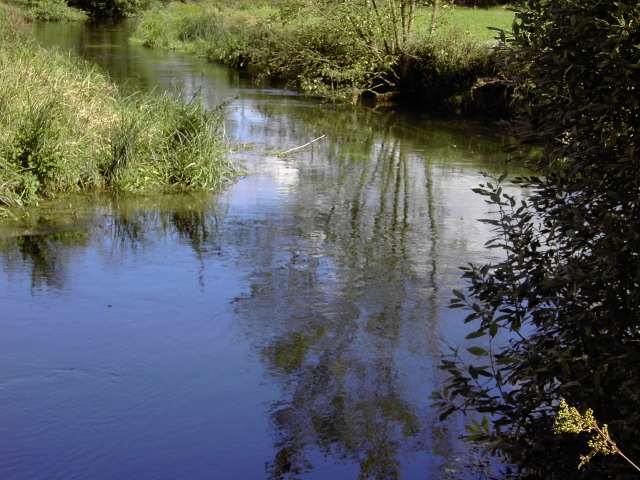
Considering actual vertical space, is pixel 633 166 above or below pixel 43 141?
above

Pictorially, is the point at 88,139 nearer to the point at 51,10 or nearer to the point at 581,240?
the point at 581,240

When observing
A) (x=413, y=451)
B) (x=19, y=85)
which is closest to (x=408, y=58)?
(x=19, y=85)

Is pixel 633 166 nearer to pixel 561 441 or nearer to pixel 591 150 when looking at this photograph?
pixel 591 150

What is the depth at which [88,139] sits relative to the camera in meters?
11.8

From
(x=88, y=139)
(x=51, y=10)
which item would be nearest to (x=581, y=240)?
(x=88, y=139)

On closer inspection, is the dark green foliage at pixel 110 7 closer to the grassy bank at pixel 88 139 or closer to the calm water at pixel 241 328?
the grassy bank at pixel 88 139

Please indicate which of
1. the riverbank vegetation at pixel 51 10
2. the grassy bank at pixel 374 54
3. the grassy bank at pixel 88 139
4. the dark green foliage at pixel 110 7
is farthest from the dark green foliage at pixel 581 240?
the dark green foliage at pixel 110 7

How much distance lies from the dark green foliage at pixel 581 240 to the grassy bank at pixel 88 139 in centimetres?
775

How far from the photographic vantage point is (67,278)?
28.6 feet

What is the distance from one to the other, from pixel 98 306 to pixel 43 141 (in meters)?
3.73

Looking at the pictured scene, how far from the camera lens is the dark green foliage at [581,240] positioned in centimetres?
389

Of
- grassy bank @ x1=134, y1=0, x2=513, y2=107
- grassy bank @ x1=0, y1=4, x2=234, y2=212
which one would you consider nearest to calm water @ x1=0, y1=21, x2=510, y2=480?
grassy bank @ x1=0, y1=4, x2=234, y2=212

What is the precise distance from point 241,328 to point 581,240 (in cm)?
390

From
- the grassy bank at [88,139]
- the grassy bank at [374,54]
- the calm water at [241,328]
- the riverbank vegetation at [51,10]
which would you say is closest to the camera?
the calm water at [241,328]
